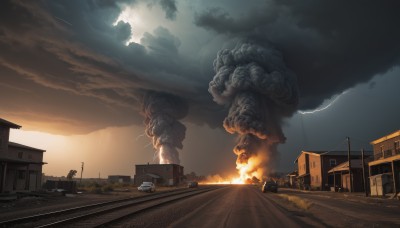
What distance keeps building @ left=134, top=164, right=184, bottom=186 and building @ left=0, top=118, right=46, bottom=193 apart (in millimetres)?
43914

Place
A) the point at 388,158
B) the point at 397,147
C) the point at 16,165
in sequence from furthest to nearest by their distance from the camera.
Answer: the point at 16,165
the point at 397,147
the point at 388,158

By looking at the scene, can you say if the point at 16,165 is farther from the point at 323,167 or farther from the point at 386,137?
the point at 323,167

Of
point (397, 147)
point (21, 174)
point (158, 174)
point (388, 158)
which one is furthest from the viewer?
point (158, 174)

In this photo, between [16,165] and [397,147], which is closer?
[397,147]

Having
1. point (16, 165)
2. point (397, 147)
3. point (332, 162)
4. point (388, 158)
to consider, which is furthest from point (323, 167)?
point (16, 165)

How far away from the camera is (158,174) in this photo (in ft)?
319

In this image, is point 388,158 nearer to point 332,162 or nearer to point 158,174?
point 332,162

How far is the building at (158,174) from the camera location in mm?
94938

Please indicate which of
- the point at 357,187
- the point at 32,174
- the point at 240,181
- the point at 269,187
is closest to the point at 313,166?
the point at 357,187

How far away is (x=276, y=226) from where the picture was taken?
15.6 metres

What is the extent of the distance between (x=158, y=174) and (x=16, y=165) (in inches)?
2192

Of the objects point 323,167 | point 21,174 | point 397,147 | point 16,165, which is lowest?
point 21,174

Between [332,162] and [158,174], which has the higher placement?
[332,162]

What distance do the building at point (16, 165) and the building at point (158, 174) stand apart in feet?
144
